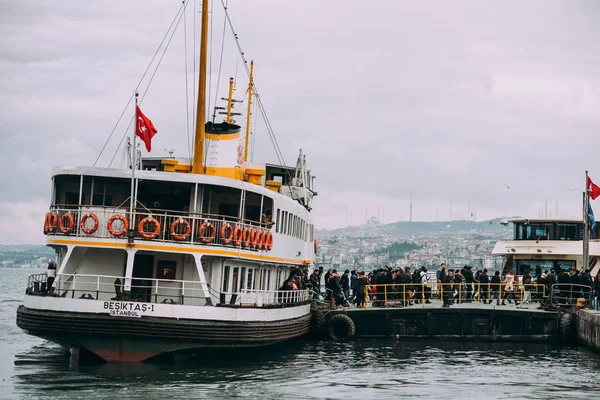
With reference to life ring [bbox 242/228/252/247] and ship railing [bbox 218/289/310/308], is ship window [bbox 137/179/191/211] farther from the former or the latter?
ship railing [bbox 218/289/310/308]

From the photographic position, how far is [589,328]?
30328 mm

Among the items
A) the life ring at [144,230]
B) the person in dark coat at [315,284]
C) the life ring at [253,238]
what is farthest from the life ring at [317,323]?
the life ring at [144,230]

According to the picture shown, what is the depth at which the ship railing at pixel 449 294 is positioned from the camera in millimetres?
34688

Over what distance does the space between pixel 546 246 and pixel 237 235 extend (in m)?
21.8

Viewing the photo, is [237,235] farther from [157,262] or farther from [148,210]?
[148,210]

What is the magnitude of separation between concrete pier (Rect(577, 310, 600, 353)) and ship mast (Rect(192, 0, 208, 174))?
41.7 ft

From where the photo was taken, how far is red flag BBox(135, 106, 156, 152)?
2514cm

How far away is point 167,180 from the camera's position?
965 inches

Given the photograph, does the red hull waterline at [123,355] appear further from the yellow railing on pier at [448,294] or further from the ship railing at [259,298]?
the yellow railing on pier at [448,294]

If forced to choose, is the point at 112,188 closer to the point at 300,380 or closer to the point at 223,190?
the point at 223,190

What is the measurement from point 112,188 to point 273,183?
9246 mm

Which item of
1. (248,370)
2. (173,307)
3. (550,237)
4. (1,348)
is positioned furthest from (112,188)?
(550,237)

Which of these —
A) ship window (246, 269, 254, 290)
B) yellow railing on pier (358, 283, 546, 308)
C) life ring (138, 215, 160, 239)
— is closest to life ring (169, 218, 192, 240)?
life ring (138, 215, 160, 239)

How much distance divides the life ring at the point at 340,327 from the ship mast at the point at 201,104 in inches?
360
